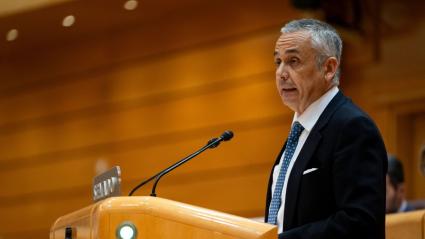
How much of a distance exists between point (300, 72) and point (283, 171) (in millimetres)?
283

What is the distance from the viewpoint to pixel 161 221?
209 centimetres

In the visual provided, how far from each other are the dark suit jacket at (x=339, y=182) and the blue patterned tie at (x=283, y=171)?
0.26ft

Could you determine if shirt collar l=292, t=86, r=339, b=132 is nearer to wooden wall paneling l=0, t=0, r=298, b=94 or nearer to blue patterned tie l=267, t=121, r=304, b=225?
blue patterned tie l=267, t=121, r=304, b=225

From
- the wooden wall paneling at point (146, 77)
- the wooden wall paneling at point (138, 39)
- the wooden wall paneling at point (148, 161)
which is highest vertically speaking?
the wooden wall paneling at point (138, 39)

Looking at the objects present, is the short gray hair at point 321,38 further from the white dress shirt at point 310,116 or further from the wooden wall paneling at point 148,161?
the wooden wall paneling at point 148,161

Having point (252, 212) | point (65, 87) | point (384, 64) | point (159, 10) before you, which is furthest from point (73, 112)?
point (384, 64)

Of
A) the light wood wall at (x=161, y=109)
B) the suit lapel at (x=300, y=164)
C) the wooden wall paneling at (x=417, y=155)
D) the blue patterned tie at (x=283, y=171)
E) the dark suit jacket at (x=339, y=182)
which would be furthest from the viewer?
the light wood wall at (x=161, y=109)

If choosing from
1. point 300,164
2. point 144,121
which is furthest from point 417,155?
point 300,164

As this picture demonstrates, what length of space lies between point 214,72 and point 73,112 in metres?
1.66

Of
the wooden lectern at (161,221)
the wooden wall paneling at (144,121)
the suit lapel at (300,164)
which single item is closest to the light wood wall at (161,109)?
the wooden wall paneling at (144,121)

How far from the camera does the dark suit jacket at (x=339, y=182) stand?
219 cm

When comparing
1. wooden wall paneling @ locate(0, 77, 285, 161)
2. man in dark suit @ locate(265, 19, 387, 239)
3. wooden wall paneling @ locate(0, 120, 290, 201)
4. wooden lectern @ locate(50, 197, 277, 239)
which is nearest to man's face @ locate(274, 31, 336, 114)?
man in dark suit @ locate(265, 19, 387, 239)

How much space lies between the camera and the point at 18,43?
7973 millimetres

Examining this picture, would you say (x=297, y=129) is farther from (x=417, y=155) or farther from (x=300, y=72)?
(x=417, y=155)
